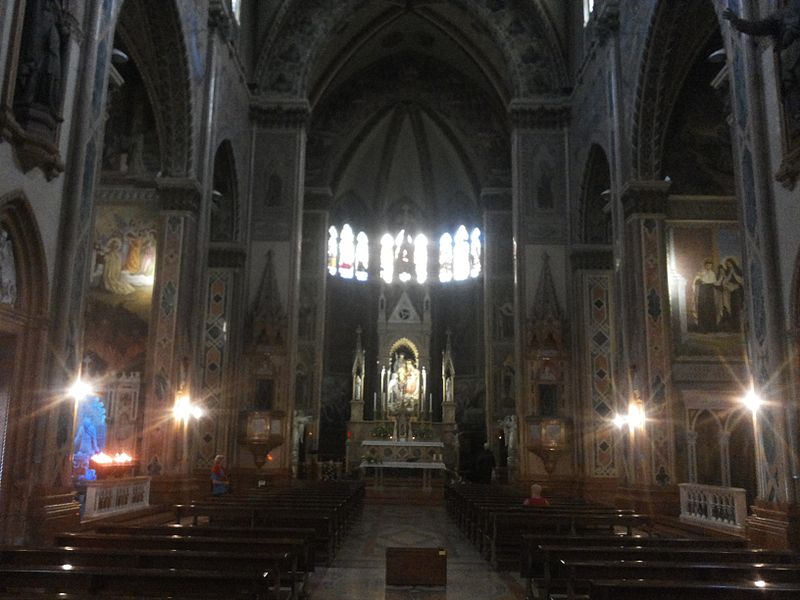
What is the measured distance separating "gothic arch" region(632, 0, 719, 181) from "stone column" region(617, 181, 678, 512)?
2.82 feet

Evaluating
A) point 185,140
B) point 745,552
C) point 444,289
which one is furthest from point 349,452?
point 745,552

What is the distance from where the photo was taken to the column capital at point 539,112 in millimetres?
26844

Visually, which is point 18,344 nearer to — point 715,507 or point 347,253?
point 715,507

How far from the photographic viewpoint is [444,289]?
4156 cm

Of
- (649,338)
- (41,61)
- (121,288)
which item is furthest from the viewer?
(121,288)

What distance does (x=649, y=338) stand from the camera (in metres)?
17.9

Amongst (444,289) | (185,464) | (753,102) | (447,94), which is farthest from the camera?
(444,289)

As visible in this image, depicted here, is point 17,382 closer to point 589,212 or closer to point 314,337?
point 589,212

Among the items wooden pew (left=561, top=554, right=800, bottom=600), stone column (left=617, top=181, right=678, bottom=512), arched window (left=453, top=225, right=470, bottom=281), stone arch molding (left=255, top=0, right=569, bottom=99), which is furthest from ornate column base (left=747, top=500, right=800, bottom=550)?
arched window (left=453, top=225, right=470, bottom=281)

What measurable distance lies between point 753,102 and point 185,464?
1398cm

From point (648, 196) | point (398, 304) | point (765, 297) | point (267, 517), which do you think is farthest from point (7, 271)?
point (398, 304)

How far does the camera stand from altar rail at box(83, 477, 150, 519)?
510 inches

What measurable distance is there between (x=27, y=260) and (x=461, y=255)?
32.3 m

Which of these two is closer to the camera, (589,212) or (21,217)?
(21,217)
